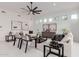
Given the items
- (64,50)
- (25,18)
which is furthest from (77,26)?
(25,18)

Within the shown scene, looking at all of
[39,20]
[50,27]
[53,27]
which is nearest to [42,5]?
[53,27]

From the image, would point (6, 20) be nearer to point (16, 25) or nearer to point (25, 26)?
point (16, 25)

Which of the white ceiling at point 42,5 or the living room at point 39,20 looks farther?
the living room at point 39,20

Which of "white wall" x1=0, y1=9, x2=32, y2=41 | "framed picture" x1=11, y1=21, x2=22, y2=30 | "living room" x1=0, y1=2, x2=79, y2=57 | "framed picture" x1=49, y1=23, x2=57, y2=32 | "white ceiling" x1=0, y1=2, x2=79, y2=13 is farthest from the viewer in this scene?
"framed picture" x1=49, y1=23, x2=57, y2=32

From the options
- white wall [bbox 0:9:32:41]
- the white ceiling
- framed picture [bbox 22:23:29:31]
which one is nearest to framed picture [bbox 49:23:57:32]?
the white ceiling

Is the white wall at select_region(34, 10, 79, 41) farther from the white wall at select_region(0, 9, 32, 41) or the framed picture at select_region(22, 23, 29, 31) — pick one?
the white wall at select_region(0, 9, 32, 41)

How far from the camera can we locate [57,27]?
8.59m

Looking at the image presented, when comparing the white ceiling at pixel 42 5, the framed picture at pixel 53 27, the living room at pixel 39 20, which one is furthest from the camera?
the framed picture at pixel 53 27

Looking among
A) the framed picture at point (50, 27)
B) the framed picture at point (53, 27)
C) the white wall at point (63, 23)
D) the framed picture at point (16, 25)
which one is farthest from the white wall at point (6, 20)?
the framed picture at point (53, 27)

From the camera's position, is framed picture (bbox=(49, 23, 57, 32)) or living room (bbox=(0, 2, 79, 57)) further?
framed picture (bbox=(49, 23, 57, 32))

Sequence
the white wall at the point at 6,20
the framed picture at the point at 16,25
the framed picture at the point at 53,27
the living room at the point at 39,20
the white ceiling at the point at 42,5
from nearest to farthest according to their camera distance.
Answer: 1. the white ceiling at the point at 42,5
2. the living room at the point at 39,20
3. the white wall at the point at 6,20
4. the framed picture at the point at 16,25
5. the framed picture at the point at 53,27

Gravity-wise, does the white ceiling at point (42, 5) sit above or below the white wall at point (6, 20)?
above

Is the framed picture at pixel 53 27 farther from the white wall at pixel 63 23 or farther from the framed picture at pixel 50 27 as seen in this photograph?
the white wall at pixel 63 23

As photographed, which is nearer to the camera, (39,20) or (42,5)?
(42,5)
